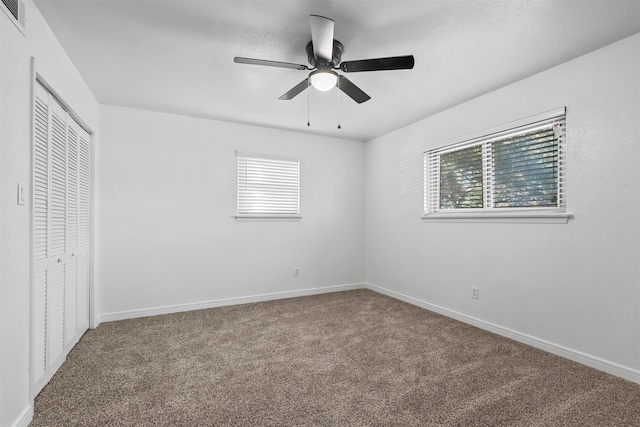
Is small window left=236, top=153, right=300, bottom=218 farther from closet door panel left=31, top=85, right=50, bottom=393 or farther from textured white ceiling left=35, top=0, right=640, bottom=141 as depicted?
closet door panel left=31, top=85, right=50, bottom=393

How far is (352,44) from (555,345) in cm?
294

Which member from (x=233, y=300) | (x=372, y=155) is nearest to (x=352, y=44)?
(x=372, y=155)

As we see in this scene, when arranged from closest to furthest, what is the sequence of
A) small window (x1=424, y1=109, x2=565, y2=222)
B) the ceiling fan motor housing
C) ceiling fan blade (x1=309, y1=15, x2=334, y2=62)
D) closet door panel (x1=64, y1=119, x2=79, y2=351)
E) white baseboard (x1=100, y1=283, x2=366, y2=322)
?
ceiling fan blade (x1=309, y1=15, x2=334, y2=62) < the ceiling fan motor housing < closet door panel (x1=64, y1=119, x2=79, y2=351) < small window (x1=424, y1=109, x2=565, y2=222) < white baseboard (x1=100, y1=283, x2=366, y2=322)

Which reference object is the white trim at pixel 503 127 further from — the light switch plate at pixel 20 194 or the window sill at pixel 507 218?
the light switch plate at pixel 20 194

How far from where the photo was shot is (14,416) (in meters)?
1.64

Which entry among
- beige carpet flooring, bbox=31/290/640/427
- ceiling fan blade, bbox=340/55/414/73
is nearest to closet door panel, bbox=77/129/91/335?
beige carpet flooring, bbox=31/290/640/427

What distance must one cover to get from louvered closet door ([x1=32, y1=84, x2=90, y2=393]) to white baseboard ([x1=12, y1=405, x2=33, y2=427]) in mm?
273

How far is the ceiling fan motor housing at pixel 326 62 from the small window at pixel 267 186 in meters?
2.22

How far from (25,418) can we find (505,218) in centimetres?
381

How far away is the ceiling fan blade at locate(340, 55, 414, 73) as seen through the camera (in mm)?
1994

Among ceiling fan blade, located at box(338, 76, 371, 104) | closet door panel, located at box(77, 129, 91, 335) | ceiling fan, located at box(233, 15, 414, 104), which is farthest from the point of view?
closet door panel, located at box(77, 129, 91, 335)

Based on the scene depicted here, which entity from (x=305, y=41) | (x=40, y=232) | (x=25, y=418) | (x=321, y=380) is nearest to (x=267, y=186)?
(x=305, y=41)

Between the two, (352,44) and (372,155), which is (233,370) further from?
(372,155)

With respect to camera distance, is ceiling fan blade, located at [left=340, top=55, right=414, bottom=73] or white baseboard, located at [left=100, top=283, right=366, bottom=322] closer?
ceiling fan blade, located at [left=340, top=55, right=414, bottom=73]
